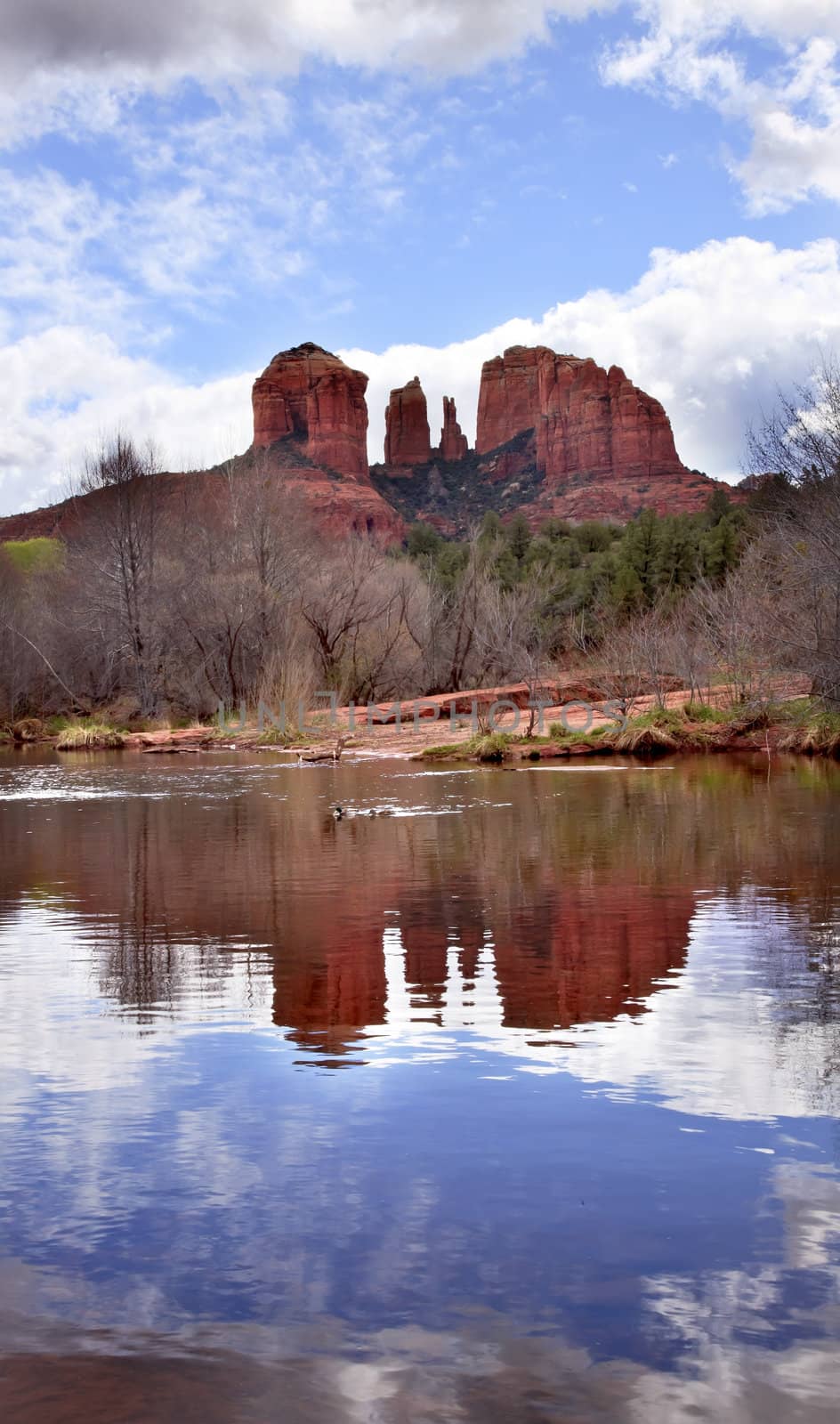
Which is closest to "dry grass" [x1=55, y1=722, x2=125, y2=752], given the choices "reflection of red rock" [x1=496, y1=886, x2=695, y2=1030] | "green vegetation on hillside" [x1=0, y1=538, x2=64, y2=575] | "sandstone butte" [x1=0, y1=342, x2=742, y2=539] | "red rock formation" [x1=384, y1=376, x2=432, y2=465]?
"green vegetation on hillside" [x1=0, y1=538, x2=64, y2=575]

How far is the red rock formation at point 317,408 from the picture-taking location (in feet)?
422

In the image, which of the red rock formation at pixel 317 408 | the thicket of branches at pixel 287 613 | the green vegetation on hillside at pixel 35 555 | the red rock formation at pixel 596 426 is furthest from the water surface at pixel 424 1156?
the red rock formation at pixel 596 426

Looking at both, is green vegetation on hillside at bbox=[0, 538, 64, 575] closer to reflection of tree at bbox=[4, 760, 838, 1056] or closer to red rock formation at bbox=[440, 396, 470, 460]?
reflection of tree at bbox=[4, 760, 838, 1056]

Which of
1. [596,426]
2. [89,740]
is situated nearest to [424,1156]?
[89,740]

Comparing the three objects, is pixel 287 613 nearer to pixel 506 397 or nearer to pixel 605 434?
Answer: pixel 605 434

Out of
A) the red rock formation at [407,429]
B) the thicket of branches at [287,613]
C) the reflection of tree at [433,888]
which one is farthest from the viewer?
the red rock formation at [407,429]

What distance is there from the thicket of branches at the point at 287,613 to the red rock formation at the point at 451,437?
99532 mm

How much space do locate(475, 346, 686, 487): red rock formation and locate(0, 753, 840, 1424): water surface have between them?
12314cm

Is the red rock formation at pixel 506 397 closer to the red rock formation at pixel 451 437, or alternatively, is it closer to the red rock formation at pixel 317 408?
the red rock formation at pixel 451 437

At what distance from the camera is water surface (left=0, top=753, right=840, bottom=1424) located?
273 cm

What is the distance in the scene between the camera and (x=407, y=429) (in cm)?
15062

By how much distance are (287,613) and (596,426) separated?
98.0 metres

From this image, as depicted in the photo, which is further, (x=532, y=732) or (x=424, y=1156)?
(x=532, y=732)

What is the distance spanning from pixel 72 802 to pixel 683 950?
12.9m
